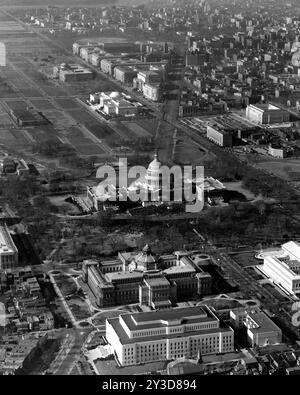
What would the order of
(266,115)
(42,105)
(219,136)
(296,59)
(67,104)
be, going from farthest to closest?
1. (296,59)
2. (67,104)
3. (42,105)
4. (266,115)
5. (219,136)

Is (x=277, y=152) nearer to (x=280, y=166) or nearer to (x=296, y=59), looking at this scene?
(x=280, y=166)

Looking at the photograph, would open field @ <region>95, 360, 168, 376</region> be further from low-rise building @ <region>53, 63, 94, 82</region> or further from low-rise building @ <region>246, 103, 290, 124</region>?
low-rise building @ <region>53, 63, 94, 82</region>

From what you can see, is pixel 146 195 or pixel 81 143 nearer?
pixel 146 195

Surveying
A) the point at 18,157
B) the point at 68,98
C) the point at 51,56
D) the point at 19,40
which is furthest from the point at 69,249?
the point at 51,56

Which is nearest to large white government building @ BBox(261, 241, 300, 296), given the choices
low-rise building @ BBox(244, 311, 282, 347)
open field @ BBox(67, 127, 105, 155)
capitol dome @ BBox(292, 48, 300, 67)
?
low-rise building @ BBox(244, 311, 282, 347)

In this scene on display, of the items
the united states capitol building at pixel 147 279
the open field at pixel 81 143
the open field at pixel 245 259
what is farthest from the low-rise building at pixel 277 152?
the united states capitol building at pixel 147 279

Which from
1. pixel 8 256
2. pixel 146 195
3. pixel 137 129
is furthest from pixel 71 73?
pixel 8 256

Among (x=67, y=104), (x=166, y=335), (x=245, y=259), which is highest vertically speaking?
(x=166, y=335)

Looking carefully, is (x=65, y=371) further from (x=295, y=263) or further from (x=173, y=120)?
(x=173, y=120)
